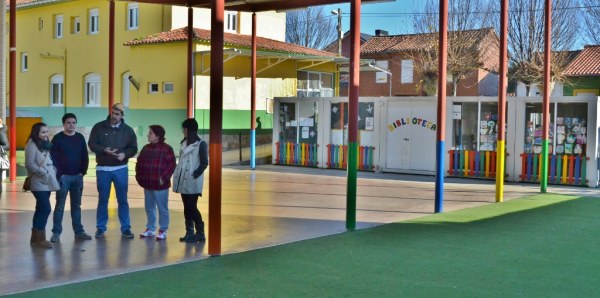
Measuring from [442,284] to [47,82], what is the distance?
1249 inches

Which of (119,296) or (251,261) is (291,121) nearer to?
(251,261)

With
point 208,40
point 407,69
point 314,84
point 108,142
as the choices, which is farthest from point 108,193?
point 407,69

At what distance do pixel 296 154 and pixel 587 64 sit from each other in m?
24.8

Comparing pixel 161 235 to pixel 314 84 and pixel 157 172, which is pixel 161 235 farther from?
pixel 314 84

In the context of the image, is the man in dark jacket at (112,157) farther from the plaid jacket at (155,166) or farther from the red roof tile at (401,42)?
the red roof tile at (401,42)

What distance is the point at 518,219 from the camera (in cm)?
1248

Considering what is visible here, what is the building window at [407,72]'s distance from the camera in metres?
49.8

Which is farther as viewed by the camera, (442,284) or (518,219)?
(518,219)

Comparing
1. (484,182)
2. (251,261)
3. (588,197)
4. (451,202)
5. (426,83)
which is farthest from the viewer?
(426,83)

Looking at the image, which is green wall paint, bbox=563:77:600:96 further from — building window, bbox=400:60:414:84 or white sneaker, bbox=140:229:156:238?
white sneaker, bbox=140:229:156:238

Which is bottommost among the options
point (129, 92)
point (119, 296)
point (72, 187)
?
point (119, 296)

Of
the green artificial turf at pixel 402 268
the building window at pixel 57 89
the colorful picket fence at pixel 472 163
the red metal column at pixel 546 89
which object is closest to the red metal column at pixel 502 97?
the red metal column at pixel 546 89

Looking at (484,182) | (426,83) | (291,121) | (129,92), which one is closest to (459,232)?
(484,182)

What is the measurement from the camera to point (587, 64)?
4244cm
